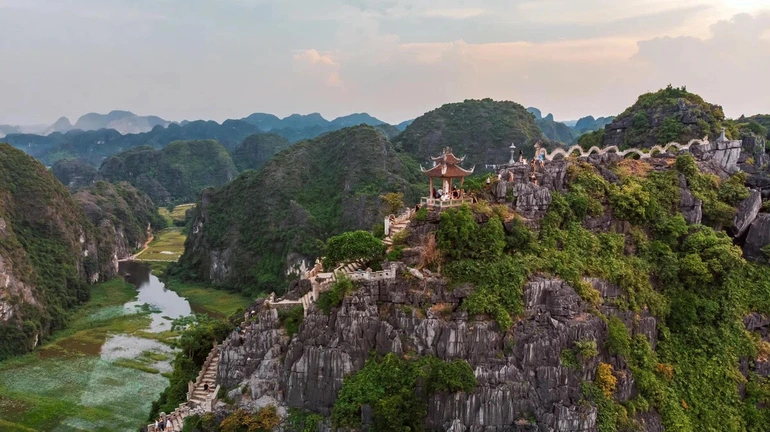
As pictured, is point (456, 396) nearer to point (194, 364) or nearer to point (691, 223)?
point (194, 364)

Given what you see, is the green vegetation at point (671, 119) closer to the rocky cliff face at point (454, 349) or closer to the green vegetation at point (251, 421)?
the rocky cliff face at point (454, 349)

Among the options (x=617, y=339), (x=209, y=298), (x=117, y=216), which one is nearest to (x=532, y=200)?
(x=617, y=339)

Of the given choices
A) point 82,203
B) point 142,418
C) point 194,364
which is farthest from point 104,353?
point 82,203

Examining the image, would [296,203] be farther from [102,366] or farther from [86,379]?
[86,379]

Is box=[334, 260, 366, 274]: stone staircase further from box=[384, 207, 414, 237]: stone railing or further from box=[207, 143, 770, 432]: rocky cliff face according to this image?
box=[384, 207, 414, 237]: stone railing

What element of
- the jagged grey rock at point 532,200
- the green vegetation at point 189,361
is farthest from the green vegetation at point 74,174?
the jagged grey rock at point 532,200

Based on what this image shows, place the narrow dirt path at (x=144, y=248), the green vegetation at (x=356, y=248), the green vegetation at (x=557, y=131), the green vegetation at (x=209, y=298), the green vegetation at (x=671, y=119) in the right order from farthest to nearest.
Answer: the green vegetation at (x=557, y=131) → the narrow dirt path at (x=144, y=248) → the green vegetation at (x=209, y=298) → the green vegetation at (x=671, y=119) → the green vegetation at (x=356, y=248)
